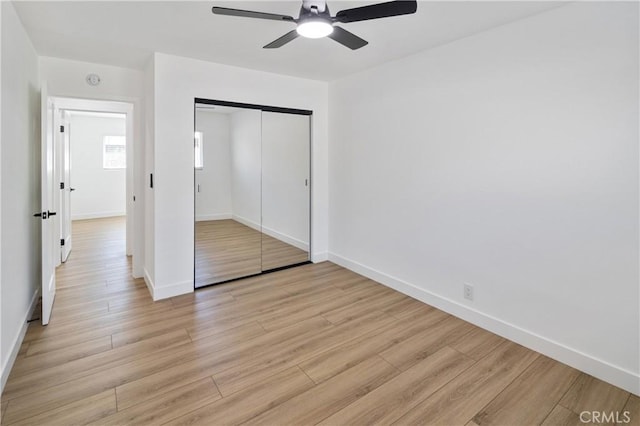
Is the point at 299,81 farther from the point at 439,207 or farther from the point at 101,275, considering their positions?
the point at 101,275

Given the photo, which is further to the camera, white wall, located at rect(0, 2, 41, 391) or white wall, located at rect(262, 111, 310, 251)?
white wall, located at rect(262, 111, 310, 251)

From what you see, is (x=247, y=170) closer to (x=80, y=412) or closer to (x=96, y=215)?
(x=80, y=412)

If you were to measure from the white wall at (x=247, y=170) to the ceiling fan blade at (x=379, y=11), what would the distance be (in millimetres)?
2298

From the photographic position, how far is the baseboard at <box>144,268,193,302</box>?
3.33 metres

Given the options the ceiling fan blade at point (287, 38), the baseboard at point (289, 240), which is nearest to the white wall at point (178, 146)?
the baseboard at point (289, 240)

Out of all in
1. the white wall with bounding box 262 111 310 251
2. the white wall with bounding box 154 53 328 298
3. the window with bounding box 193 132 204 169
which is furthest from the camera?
the white wall with bounding box 262 111 310 251

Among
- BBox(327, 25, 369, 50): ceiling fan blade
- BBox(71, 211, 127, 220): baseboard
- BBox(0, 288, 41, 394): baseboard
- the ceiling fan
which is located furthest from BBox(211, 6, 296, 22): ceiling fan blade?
BBox(71, 211, 127, 220): baseboard

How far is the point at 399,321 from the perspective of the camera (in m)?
2.90

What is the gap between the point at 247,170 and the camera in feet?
14.1

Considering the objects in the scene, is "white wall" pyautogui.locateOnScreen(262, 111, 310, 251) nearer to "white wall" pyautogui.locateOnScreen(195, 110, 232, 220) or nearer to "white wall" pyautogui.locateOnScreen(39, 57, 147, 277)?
"white wall" pyautogui.locateOnScreen(195, 110, 232, 220)

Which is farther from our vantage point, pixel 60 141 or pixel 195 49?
pixel 60 141

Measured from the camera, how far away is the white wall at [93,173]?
794 cm

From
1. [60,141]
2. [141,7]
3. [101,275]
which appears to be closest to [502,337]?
[141,7]

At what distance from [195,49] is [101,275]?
2.97 meters
